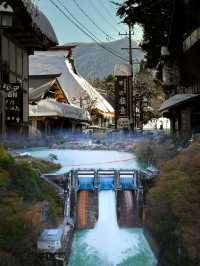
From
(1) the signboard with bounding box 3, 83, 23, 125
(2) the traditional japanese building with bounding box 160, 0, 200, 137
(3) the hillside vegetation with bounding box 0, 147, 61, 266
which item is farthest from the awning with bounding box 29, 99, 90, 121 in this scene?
(3) the hillside vegetation with bounding box 0, 147, 61, 266

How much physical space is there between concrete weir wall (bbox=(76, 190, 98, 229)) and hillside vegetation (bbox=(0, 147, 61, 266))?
885 mm

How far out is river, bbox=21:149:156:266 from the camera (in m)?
10.2

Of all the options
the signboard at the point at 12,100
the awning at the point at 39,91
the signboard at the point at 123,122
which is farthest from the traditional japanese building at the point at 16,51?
the signboard at the point at 123,122

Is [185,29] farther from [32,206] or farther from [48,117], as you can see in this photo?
[32,206]

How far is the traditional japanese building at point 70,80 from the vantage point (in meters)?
43.0

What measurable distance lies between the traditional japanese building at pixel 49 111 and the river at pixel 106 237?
5.69m

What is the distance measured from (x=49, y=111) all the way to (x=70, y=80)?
2323cm

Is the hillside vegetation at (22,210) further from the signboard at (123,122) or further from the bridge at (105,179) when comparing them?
the signboard at (123,122)

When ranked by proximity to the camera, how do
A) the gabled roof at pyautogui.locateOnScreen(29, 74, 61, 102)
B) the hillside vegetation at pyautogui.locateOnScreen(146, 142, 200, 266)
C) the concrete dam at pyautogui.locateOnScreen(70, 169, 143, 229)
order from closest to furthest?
the hillside vegetation at pyautogui.locateOnScreen(146, 142, 200, 266) → the concrete dam at pyautogui.locateOnScreen(70, 169, 143, 229) → the gabled roof at pyautogui.locateOnScreen(29, 74, 61, 102)

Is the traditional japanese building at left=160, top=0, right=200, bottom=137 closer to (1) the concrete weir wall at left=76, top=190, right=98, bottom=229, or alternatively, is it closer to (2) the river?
(2) the river

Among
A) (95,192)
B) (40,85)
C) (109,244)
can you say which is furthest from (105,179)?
(40,85)

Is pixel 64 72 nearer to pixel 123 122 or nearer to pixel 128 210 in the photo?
pixel 123 122

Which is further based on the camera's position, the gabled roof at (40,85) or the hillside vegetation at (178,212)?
the gabled roof at (40,85)

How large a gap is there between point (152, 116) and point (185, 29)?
37999 millimetres
